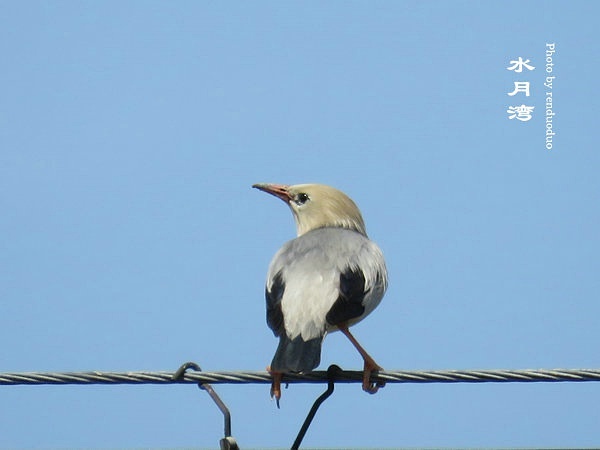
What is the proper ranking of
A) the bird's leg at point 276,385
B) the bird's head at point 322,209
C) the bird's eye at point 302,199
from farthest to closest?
the bird's eye at point 302,199 → the bird's head at point 322,209 → the bird's leg at point 276,385

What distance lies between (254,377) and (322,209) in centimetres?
340

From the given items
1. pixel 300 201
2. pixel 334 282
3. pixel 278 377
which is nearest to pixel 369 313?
pixel 334 282

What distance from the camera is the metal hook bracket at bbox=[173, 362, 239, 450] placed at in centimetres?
573

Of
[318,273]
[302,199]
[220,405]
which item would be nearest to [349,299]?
[318,273]

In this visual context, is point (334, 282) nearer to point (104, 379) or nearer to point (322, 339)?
point (322, 339)

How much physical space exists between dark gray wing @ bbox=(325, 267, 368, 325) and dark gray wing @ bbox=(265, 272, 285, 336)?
0.96 feet

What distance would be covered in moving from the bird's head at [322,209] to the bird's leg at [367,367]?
4.61ft

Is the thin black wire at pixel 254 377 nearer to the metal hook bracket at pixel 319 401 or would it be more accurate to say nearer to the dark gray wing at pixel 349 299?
the metal hook bracket at pixel 319 401

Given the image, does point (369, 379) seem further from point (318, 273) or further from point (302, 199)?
point (302, 199)

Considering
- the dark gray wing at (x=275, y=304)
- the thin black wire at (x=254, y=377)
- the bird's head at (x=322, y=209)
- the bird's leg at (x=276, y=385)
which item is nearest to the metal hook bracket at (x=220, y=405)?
the thin black wire at (x=254, y=377)

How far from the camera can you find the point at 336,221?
9461mm

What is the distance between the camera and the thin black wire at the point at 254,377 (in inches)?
236

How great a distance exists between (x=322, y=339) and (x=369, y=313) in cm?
88

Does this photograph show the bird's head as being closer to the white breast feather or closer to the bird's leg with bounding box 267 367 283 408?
the white breast feather
